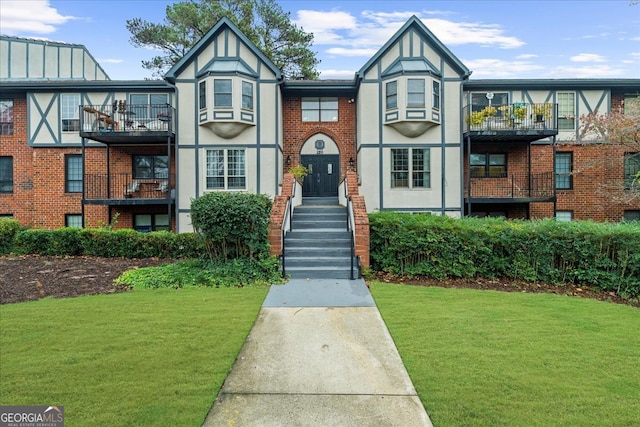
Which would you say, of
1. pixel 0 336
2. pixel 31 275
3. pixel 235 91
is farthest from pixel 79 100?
pixel 0 336

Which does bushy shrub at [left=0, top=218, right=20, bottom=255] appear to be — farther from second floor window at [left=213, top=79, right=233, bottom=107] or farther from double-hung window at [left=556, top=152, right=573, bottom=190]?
double-hung window at [left=556, top=152, right=573, bottom=190]

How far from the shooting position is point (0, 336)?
197 inches

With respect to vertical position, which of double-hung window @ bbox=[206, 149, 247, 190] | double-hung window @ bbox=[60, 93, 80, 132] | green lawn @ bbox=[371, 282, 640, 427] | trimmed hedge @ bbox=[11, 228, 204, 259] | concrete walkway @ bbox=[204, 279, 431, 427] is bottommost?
concrete walkway @ bbox=[204, 279, 431, 427]

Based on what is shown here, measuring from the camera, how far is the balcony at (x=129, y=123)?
15203 millimetres

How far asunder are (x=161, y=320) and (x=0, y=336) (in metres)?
2.03

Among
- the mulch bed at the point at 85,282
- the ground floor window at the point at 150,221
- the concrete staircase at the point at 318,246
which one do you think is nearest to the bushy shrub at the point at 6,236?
the mulch bed at the point at 85,282

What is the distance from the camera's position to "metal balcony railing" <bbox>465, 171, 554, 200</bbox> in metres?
16.6

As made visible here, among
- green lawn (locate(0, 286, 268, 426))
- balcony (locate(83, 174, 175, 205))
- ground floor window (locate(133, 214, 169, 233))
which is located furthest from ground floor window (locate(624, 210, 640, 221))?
ground floor window (locate(133, 214, 169, 233))

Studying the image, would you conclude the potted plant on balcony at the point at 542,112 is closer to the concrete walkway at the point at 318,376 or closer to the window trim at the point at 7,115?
the concrete walkway at the point at 318,376

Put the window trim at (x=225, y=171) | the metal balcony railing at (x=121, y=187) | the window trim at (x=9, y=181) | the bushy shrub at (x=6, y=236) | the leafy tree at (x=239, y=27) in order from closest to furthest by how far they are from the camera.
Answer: the bushy shrub at (x=6, y=236) → the window trim at (x=225, y=171) → the metal balcony railing at (x=121, y=187) → the window trim at (x=9, y=181) → the leafy tree at (x=239, y=27)

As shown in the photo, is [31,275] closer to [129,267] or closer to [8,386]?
[129,267]

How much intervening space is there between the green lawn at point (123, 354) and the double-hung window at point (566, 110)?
17.2m

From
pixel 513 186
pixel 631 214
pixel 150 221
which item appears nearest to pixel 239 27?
pixel 150 221

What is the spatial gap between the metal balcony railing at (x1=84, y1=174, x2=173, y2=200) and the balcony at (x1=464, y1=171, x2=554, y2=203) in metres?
14.0
